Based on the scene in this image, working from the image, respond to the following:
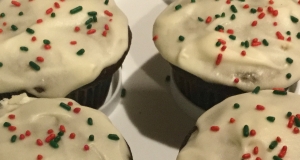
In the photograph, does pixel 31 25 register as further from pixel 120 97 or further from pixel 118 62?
pixel 120 97

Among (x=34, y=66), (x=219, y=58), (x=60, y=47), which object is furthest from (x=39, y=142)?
(x=219, y=58)

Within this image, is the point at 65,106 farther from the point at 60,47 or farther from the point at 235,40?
the point at 235,40

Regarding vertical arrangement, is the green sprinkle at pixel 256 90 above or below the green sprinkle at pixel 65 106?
below

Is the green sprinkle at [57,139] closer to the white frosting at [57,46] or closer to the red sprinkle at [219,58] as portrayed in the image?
the white frosting at [57,46]

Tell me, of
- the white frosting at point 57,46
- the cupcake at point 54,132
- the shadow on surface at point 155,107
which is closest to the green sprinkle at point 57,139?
the cupcake at point 54,132

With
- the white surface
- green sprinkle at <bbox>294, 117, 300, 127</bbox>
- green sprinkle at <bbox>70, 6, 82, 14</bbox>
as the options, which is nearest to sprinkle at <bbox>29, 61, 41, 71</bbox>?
green sprinkle at <bbox>70, 6, 82, 14</bbox>

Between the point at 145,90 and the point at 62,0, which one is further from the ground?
the point at 62,0

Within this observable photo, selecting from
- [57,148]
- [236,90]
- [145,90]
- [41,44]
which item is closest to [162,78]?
[145,90]
